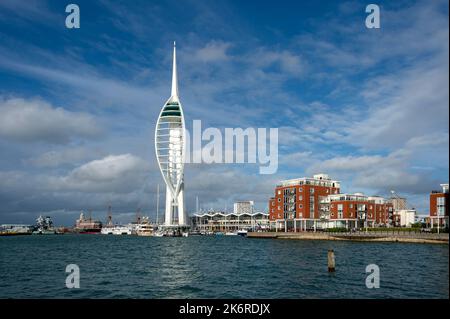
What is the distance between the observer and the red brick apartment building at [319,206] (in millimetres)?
158500

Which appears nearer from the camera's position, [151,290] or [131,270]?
[151,290]

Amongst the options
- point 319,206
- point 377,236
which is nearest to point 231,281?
point 377,236

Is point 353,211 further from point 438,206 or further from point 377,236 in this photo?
point 438,206

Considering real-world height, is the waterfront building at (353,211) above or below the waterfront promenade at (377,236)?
above

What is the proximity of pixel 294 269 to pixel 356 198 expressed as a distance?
389ft

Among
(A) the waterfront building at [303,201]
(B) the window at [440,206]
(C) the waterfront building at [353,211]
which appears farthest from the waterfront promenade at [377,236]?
(C) the waterfront building at [353,211]

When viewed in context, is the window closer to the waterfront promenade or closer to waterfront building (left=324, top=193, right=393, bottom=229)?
the waterfront promenade

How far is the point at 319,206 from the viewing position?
16362cm

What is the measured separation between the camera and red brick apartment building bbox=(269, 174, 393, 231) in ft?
520

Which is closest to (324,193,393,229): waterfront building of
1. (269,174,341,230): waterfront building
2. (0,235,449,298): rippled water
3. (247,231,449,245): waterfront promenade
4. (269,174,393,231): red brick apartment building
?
(269,174,393,231): red brick apartment building

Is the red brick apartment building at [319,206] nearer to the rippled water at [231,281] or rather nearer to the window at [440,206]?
the window at [440,206]
